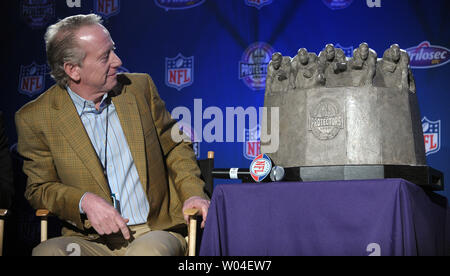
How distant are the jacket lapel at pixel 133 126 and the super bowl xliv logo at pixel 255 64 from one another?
4.48ft

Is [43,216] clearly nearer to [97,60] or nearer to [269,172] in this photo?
[97,60]

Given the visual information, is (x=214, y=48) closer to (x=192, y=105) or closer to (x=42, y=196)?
(x=192, y=105)

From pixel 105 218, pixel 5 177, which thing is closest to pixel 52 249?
pixel 105 218

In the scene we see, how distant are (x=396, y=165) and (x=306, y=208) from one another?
0.42m

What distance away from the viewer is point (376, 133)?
7.09 ft

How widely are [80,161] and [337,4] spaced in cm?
212

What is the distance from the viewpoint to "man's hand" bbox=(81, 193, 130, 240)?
7.25 ft

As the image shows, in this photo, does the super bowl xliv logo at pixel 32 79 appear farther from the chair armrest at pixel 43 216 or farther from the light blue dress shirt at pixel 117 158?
the chair armrest at pixel 43 216

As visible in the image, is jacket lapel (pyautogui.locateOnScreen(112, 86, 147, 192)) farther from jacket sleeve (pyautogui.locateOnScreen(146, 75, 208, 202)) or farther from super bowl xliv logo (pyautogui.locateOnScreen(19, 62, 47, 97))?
super bowl xliv logo (pyautogui.locateOnScreen(19, 62, 47, 97))

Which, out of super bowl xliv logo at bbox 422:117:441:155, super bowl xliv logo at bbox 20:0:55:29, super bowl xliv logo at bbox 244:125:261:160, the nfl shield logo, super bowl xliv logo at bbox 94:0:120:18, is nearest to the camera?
super bowl xliv logo at bbox 422:117:441:155

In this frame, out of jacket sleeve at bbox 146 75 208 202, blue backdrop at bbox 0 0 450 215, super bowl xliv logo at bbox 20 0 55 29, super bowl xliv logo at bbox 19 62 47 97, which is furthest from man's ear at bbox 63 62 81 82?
super bowl xliv logo at bbox 20 0 55 29

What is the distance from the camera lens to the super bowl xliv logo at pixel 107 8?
418 centimetres

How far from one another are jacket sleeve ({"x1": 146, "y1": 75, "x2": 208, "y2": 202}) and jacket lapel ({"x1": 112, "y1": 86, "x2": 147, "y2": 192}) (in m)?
→ 0.12
